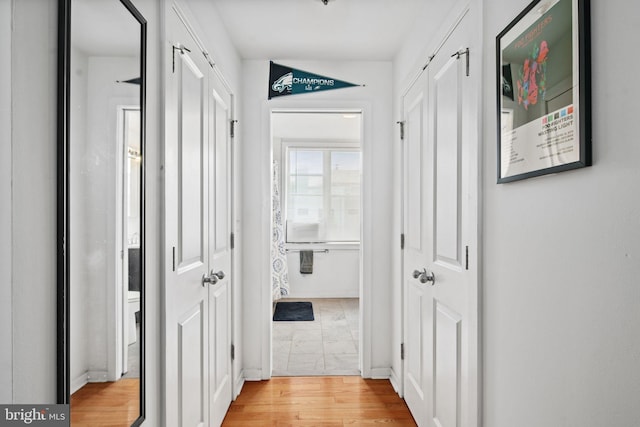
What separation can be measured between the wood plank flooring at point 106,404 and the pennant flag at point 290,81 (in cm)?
220

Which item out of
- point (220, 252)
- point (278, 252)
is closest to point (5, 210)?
point (220, 252)

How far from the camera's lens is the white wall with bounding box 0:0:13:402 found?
2.35ft

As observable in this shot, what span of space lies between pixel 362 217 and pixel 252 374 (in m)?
1.45

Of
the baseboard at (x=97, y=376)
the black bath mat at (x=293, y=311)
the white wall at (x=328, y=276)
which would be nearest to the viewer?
the baseboard at (x=97, y=376)

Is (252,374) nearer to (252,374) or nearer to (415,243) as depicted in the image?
(252,374)

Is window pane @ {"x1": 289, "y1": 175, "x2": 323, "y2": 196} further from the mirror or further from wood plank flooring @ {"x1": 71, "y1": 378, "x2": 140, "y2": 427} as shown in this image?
wood plank flooring @ {"x1": 71, "y1": 378, "x2": 140, "y2": 427}

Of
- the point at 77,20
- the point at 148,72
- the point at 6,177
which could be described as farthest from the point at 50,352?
the point at 148,72

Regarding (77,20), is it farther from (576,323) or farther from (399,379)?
(399,379)

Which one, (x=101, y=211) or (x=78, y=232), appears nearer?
(x=78, y=232)

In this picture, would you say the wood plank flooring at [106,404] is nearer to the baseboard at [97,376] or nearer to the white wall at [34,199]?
the baseboard at [97,376]

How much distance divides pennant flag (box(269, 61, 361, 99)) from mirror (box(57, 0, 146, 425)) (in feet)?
5.41

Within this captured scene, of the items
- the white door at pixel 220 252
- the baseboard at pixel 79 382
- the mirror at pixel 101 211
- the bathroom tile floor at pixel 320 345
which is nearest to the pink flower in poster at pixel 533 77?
the mirror at pixel 101 211

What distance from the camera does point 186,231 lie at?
5.57 ft

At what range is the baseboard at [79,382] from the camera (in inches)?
36.2
